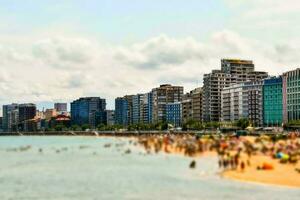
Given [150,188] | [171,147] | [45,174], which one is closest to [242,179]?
[150,188]

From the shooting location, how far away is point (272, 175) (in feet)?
240

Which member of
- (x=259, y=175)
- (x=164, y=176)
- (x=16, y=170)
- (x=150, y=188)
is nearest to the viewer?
(x=150, y=188)

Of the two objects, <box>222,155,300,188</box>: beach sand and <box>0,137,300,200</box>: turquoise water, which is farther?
<box>222,155,300,188</box>: beach sand

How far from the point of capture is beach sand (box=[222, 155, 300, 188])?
67875mm

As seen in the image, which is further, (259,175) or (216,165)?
(216,165)

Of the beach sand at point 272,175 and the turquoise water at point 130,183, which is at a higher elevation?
the beach sand at point 272,175

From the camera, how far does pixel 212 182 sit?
227ft

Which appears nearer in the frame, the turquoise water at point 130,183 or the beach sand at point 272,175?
the turquoise water at point 130,183

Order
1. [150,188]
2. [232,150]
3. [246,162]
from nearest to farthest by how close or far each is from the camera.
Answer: [150,188]
[246,162]
[232,150]

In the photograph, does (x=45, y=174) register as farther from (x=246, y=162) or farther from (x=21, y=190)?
(x=246, y=162)

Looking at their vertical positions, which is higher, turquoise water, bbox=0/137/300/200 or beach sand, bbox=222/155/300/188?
beach sand, bbox=222/155/300/188

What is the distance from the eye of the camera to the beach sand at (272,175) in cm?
6788

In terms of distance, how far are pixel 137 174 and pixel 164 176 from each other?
5751 millimetres

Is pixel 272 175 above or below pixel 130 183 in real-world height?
above
